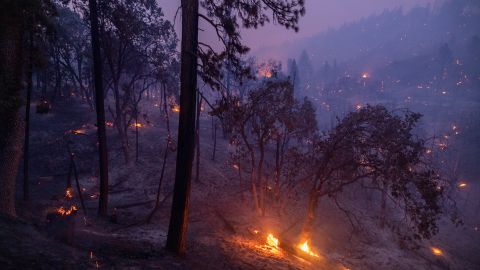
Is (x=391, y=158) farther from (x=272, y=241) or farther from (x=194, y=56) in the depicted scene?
(x=194, y=56)

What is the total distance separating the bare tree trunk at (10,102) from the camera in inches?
413

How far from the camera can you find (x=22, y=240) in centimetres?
838

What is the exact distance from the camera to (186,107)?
31.1 ft

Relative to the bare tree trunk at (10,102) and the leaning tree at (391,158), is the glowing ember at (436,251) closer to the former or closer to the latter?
the leaning tree at (391,158)

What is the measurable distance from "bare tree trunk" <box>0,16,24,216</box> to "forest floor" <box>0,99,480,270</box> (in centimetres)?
187

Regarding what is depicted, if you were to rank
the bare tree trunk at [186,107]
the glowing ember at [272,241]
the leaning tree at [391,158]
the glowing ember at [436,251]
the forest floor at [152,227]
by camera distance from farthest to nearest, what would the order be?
the glowing ember at [436,251], the glowing ember at [272,241], the leaning tree at [391,158], the forest floor at [152,227], the bare tree trunk at [186,107]

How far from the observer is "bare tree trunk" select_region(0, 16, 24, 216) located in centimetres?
1050

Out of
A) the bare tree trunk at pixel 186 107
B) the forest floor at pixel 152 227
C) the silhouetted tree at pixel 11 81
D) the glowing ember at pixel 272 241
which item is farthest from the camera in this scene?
the glowing ember at pixel 272 241

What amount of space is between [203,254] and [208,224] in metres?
6.52

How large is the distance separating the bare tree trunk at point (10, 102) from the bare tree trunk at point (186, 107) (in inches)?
235

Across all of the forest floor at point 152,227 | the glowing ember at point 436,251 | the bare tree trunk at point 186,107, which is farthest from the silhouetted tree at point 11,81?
the glowing ember at point 436,251

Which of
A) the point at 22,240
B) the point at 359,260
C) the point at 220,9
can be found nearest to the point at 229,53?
the point at 220,9

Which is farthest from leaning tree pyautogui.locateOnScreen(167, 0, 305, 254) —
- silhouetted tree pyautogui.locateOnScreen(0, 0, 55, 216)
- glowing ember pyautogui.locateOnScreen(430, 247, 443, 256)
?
glowing ember pyautogui.locateOnScreen(430, 247, 443, 256)

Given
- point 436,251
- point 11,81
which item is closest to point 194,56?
point 11,81
